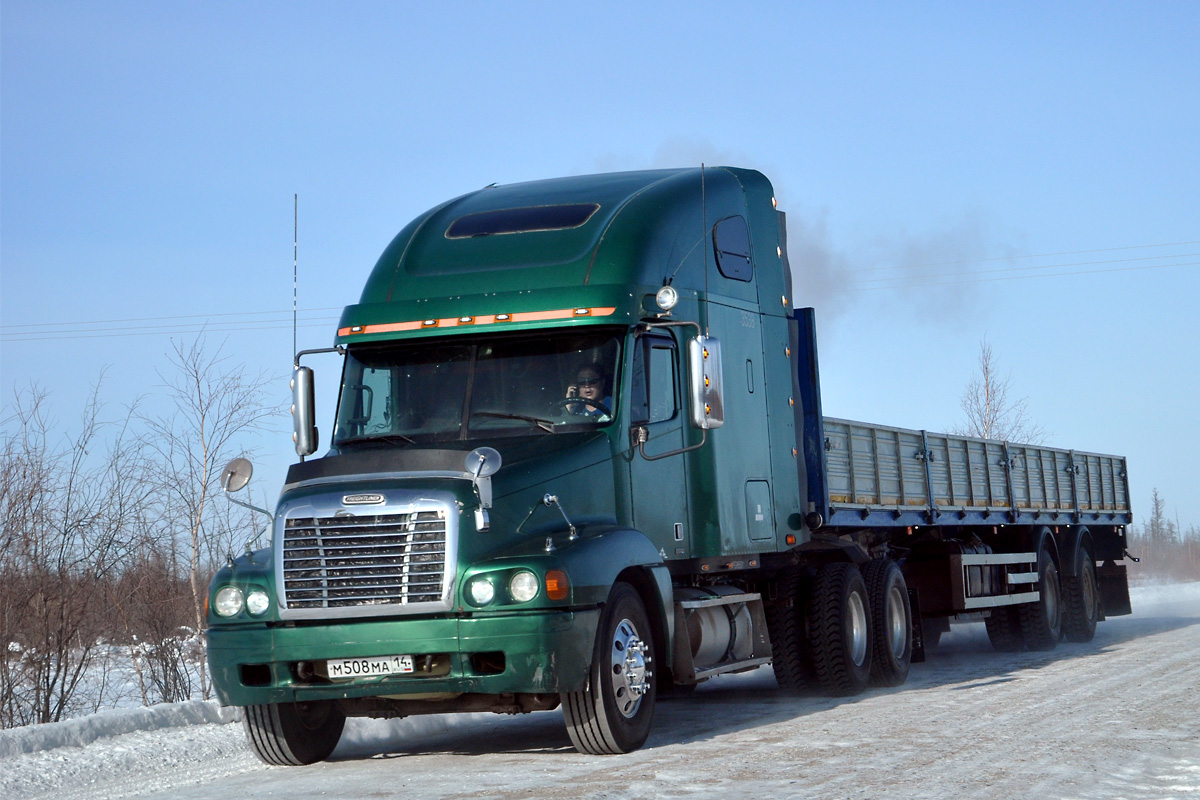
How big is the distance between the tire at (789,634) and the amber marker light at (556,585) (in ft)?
15.6

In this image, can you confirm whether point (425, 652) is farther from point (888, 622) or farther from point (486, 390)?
point (888, 622)

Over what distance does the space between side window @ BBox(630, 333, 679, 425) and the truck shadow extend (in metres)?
2.18

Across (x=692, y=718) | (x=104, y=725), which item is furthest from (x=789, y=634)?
(x=104, y=725)

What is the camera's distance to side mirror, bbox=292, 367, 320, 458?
383 inches

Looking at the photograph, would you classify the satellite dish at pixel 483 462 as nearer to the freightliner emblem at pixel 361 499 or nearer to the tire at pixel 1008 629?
the freightliner emblem at pixel 361 499

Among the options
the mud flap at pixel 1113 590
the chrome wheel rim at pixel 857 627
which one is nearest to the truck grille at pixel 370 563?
the chrome wheel rim at pixel 857 627

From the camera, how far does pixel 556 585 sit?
7.98 metres

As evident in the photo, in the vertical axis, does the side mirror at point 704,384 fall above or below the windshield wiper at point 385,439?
above

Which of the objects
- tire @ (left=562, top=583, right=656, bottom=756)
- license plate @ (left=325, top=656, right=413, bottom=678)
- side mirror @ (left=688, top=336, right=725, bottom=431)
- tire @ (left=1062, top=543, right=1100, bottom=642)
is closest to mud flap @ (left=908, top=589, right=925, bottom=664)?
tire @ (left=1062, top=543, right=1100, bottom=642)

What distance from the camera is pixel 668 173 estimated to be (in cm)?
1122

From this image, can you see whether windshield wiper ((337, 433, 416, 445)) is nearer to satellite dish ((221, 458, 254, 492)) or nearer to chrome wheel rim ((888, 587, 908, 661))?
satellite dish ((221, 458, 254, 492))

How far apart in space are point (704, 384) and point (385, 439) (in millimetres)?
2092

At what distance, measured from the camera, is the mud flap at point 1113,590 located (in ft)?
68.2

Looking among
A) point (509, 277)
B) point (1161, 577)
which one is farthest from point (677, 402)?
point (1161, 577)
